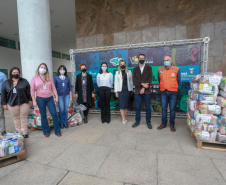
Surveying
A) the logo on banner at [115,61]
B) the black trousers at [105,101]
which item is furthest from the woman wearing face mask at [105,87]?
the logo on banner at [115,61]

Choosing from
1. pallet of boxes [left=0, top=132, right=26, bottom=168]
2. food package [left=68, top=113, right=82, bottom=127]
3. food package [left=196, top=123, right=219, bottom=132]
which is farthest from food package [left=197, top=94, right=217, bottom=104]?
pallet of boxes [left=0, top=132, right=26, bottom=168]

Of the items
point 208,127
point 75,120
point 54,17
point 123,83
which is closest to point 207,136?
point 208,127

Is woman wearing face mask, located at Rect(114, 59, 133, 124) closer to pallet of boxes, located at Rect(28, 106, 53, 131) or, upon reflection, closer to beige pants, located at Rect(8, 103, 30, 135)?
pallet of boxes, located at Rect(28, 106, 53, 131)

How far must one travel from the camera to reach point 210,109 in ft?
8.00

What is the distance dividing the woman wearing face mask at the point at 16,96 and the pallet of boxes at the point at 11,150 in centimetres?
77

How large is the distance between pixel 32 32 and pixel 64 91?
5.91ft

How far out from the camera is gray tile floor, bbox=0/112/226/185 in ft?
6.06

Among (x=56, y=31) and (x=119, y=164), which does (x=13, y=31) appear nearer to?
(x=56, y=31)

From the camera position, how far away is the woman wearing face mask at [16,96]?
297 cm

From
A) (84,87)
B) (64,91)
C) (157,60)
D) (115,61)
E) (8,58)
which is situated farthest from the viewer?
(8,58)

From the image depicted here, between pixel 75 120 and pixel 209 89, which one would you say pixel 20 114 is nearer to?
pixel 75 120

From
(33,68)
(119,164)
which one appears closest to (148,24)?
(33,68)

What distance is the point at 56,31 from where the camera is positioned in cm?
1122

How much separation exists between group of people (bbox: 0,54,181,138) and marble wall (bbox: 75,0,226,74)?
250 cm
